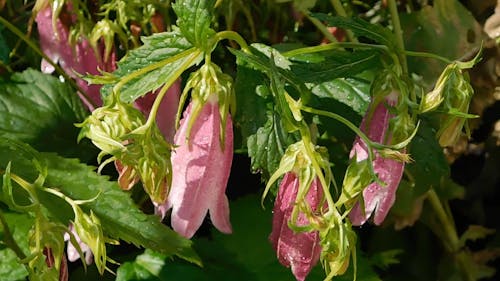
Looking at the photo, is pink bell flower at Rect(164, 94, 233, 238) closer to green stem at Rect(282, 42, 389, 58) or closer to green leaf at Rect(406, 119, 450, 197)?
green stem at Rect(282, 42, 389, 58)

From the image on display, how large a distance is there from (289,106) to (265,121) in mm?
104

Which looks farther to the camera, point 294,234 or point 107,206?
point 107,206

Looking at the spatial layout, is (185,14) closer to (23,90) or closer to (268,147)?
(268,147)

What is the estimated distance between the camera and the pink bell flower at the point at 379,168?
3.01 feet

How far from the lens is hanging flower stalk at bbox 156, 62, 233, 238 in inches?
34.9

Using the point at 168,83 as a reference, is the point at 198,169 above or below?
below

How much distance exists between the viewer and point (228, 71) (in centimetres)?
134

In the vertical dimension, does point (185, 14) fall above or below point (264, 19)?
above

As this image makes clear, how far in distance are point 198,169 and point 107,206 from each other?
0.17 m

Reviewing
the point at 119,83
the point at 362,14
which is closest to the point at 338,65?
the point at 119,83

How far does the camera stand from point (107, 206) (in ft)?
3.40

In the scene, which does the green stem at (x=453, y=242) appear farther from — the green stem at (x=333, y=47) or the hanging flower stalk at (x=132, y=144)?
the hanging flower stalk at (x=132, y=144)

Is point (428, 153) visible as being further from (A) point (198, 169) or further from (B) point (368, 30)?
(A) point (198, 169)

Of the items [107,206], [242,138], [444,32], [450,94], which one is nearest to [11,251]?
[107,206]
